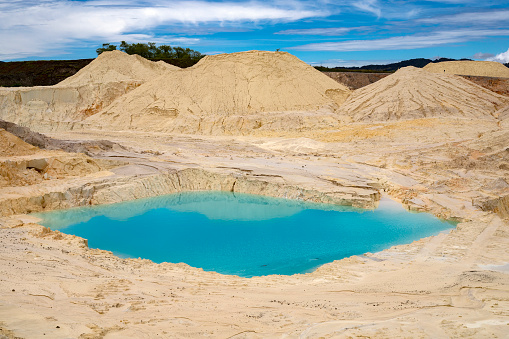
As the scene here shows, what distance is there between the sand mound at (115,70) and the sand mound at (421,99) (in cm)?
1656

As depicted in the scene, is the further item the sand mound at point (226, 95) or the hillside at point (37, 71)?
the hillside at point (37, 71)

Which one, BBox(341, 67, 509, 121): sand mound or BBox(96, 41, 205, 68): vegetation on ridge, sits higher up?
BBox(96, 41, 205, 68): vegetation on ridge

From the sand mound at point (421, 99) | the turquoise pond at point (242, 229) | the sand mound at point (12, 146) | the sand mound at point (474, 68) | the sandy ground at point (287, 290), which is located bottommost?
the turquoise pond at point (242, 229)

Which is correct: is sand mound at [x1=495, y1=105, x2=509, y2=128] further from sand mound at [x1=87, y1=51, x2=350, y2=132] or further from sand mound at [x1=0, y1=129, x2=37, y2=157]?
sand mound at [x1=0, y1=129, x2=37, y2=157]

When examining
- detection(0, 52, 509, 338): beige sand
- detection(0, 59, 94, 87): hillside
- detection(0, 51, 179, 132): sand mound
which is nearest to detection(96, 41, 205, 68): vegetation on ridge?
detection(0, 59, 94, 87): hillside

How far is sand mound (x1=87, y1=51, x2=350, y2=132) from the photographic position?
2831cm

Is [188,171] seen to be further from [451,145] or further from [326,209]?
[451,145]

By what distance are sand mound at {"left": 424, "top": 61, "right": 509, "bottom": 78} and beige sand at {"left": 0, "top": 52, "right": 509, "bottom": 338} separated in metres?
12.2

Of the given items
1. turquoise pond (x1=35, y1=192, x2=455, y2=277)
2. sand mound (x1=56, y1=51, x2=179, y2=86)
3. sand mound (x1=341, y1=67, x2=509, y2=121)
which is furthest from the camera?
sand mound (x1=56, y1=51, x2=179, y2=86)

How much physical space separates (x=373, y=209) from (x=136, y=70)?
2778 cm

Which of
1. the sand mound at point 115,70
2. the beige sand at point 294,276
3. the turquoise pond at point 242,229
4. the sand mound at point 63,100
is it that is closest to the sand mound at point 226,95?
the sand mound at point 63,100

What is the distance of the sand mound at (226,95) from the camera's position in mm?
28312

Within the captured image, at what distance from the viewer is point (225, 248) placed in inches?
444

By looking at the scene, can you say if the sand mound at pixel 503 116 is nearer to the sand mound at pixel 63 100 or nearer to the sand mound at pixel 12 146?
the sand mound at pixel 12 146
